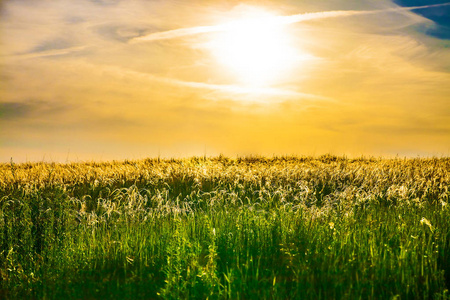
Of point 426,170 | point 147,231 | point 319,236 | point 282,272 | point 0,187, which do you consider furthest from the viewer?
point 426,170

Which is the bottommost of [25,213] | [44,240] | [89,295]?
[89,295]

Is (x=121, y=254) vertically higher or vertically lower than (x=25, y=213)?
lower

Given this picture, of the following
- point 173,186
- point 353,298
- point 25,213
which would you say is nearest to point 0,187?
point 173,186

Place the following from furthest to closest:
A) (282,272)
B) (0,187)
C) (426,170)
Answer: (426,170) < (0,187) < (282,272)

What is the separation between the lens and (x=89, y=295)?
5156mm

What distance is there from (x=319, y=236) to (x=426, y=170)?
456 inches

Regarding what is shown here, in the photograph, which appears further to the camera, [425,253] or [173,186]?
[173,186]

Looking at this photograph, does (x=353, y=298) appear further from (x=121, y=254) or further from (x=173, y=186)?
(x=173, y=186)

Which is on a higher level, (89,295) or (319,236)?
(319,236)

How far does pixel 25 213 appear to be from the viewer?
6.21 m

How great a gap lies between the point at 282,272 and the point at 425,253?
1942 mm

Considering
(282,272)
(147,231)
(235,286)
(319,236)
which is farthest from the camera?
(147,231)

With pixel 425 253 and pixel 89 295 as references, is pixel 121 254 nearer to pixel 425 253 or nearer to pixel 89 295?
pixel 89 295

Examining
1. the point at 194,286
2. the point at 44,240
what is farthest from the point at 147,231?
the point at 194,286
